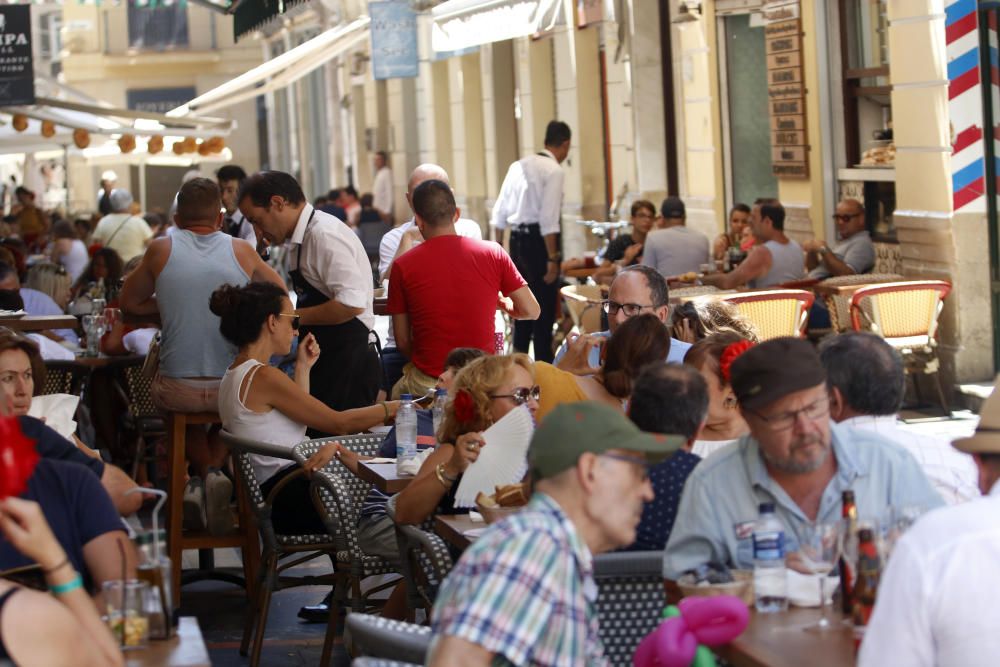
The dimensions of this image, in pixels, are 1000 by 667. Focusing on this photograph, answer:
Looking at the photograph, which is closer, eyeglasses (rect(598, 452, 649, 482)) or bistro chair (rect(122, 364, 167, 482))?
eyeglasses (rect(598, 452, 649, 482))

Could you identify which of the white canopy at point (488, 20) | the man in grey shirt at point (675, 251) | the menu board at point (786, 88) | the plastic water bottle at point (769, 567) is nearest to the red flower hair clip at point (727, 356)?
the plastic water bottle at point (769, 567)

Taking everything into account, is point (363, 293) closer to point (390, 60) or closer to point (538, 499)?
point (538, 499)

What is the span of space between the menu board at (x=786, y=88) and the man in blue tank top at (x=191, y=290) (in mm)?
6662

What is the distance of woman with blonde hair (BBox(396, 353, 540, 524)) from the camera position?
18.0ft

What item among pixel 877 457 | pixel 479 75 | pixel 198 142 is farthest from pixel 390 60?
pixel 877 457

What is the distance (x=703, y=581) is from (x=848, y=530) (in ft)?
1.17

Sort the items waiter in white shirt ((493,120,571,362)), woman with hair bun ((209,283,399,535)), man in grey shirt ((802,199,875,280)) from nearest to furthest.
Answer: woman with hair bun ((209,283,399,535))
man in grey shirt ((802,199,875,280))
waiter in white shirt ((493,120,571,362))

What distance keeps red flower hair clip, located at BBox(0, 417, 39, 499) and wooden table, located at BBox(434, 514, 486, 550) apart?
6.07 ft

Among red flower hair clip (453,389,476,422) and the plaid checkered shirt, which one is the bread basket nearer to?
the plaid checkered shirt

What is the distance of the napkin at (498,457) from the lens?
5449mm

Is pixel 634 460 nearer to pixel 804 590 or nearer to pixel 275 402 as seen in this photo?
pixel 804 590

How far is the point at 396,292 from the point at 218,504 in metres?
1.39

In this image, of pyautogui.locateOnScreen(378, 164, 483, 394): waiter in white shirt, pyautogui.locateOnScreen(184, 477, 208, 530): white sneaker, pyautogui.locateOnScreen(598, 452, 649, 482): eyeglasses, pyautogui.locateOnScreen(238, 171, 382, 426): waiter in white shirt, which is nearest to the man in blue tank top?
pyautogui.locateOnScreen(238, 171, 382, 426): waiter in white shirt

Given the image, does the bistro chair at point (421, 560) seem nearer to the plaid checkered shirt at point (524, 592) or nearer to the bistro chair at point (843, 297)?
the plaid checkered shirt at point (524, 592)
